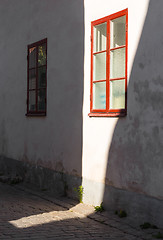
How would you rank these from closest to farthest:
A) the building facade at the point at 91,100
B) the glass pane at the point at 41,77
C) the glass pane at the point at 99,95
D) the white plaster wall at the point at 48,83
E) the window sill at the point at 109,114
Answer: the building facade at the point at 91,100
the window sill at the point at 109,114
the glass pane at the point at 99,95
the white plaster wall at the point at 48,83
the glass pane at the point at 41,77

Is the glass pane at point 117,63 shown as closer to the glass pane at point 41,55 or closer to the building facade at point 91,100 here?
the building facade at point 91,100

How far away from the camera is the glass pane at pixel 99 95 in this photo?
6785mm

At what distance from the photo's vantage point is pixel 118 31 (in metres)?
6.52

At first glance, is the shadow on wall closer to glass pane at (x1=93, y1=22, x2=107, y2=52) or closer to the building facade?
the building facade

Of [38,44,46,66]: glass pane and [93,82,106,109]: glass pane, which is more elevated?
[38,44,46,66]: glass pane

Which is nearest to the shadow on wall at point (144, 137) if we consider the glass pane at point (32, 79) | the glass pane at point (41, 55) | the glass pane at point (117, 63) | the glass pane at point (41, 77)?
the glass pane at point (117, 63)

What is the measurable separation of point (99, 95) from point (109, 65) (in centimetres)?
57

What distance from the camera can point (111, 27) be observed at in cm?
663

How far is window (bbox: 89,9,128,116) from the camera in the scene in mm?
6383

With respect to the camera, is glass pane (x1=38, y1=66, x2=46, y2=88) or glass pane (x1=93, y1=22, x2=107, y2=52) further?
glass pane (x1=38, y1=66, x2=46, y2=88)

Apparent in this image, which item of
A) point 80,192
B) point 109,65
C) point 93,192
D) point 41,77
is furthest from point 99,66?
point 41,77

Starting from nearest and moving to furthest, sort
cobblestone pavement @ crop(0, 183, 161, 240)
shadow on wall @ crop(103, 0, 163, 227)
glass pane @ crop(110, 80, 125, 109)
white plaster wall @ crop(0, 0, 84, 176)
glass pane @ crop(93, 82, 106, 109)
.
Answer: cobblestone pavement @ crop(0, 183, 161, 240), shadow on wall @ crop(103, 0, 163, 227), glass pane @ crop(110, 80, 125, 109), glass pane @ crop(93, 82, 106, 109), white plaster wall @ crop(0, 0, 84, 176)

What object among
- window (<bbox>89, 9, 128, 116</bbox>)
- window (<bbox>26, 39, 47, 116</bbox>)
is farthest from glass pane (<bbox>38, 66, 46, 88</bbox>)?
window (<bbox>89, 9, 128, 116</bbox>)

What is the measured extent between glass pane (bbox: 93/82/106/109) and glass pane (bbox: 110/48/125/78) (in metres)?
0.30
